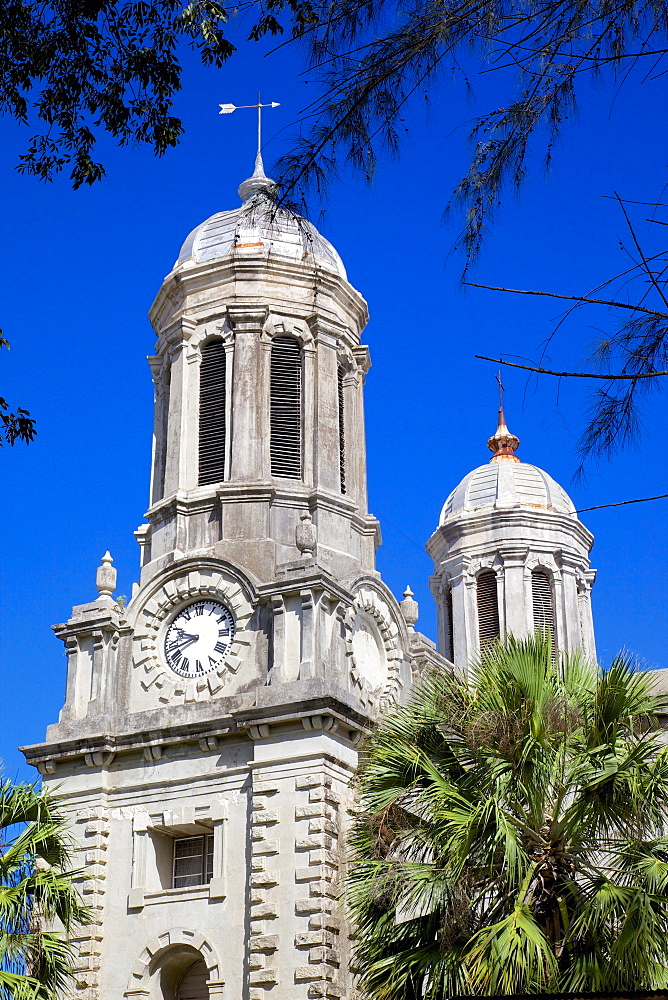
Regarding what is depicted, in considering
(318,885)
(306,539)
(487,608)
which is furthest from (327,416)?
(487,608)

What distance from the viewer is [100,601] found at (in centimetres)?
2866

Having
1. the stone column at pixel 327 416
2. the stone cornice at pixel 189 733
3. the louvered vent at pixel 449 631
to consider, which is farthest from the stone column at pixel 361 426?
the louvered vent at pixel 449 631

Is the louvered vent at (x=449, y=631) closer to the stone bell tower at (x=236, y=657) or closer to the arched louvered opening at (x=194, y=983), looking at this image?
the stone bell tower at (x=236, y=657)

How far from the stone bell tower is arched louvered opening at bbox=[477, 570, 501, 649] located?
928cm

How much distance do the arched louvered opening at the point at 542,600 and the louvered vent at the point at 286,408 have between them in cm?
1248

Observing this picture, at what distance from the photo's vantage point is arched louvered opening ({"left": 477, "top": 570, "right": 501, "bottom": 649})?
40281 mm

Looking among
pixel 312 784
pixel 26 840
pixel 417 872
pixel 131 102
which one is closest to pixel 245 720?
pixel 312 784

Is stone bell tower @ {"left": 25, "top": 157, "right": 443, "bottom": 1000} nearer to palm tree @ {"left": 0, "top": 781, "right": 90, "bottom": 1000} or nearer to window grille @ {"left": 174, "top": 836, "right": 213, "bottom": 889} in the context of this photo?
window grille @ {"left": 174, "top": 836, "right": 213, "bottom": 889}

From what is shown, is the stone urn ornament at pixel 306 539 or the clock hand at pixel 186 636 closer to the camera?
the stone urn ornament at pixel 306 539

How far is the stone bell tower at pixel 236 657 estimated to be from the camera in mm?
24516

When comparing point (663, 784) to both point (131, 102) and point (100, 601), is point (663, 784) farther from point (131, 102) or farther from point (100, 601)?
point (100, 601)

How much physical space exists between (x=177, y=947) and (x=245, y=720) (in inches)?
162

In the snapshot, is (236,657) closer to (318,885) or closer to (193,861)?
(193,861)

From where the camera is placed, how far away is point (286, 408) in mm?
29891
